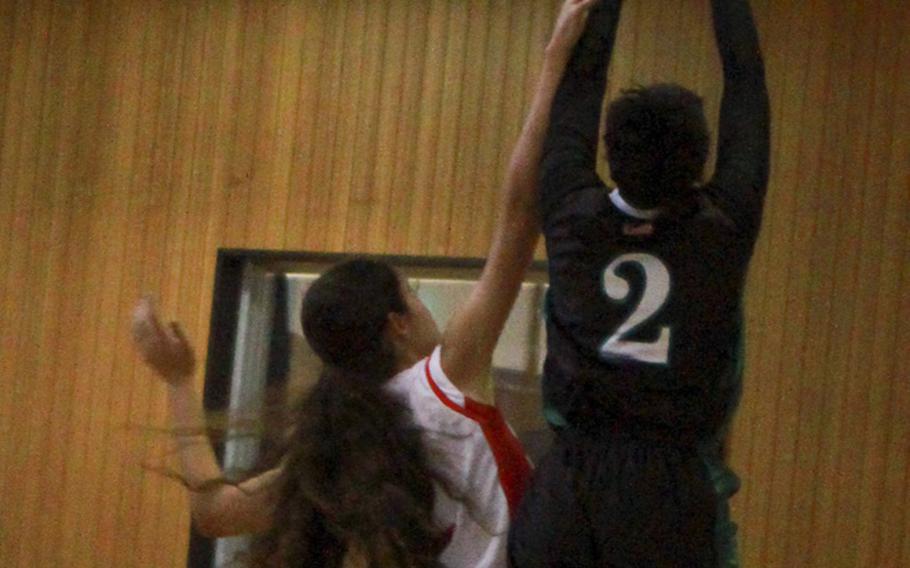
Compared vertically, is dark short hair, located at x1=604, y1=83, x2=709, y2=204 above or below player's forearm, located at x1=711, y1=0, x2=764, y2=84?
below

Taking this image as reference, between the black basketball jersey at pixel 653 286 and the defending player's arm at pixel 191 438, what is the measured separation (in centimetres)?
51

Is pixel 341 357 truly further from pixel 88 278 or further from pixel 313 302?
pixel 88 278

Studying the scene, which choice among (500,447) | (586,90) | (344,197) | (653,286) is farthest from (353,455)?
(344,197)

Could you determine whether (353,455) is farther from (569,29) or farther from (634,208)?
(569,29)

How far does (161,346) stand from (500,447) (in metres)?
0.54

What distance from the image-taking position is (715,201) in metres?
1.61

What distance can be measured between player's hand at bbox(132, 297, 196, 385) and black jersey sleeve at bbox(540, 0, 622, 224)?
0.61 metres

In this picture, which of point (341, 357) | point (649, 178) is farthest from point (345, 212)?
point (649, 178)

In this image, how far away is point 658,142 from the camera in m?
1.56

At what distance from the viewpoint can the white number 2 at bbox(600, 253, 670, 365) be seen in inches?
62.3

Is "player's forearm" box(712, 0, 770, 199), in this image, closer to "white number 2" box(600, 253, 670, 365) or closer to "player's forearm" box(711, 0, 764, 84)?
"player's forearm" box(711, 0, 764, 84)

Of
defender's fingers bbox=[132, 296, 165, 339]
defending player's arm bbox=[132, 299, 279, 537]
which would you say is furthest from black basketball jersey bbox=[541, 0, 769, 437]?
defender's fingers bbox=[132, 296, 165, 339]

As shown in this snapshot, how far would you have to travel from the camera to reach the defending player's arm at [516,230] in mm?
1719

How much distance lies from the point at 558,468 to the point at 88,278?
3558 mm
